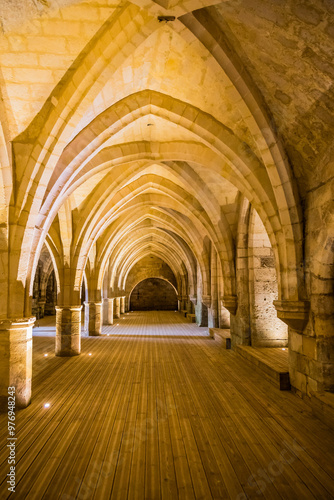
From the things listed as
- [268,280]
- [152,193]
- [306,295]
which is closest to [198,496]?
[306,295]

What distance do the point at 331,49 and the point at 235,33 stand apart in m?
1.07

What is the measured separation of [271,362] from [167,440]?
3125mm

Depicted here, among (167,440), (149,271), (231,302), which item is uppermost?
(149,271)

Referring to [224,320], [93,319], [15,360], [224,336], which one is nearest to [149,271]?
[93,319]

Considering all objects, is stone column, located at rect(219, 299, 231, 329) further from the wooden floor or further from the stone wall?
the stone wall

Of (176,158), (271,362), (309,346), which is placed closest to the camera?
(309,346)

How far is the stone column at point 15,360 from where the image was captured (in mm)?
4328

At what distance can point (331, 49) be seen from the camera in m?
3.08

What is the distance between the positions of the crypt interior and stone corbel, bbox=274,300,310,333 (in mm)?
20

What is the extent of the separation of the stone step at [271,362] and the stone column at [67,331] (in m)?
4.03

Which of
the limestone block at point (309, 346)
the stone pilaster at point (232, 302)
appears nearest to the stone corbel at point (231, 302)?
the stone pilaster at point (232, 302)

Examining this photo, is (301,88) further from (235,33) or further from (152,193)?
(152,193)

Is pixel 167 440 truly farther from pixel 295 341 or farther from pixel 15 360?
pixel 295 341

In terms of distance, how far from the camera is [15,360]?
442 cm
